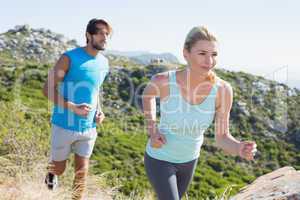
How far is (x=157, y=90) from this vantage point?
104 inches

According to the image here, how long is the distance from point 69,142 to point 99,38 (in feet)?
2.76

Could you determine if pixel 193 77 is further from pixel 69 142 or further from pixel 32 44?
pixel 32 44

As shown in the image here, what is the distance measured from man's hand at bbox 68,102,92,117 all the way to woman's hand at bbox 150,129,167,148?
89cm

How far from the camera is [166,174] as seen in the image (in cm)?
265

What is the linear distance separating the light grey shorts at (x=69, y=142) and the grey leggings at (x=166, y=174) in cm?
92

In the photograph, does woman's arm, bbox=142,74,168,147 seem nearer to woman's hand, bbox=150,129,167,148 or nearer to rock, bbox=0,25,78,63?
woman's hand, bbox=150,129,167,148

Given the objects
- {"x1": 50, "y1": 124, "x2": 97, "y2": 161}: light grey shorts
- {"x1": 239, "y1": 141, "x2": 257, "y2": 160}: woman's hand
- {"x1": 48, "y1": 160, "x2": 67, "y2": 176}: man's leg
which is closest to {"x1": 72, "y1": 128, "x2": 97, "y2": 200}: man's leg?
{"x1": 50, "y1": 124, "x2": 97, "y2": 161}: light grey shorts

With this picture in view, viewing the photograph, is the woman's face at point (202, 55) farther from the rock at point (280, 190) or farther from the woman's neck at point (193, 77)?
the rock at point (280, 190)

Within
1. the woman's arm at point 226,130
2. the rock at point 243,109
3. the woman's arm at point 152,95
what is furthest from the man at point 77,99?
the rock at point 243,109

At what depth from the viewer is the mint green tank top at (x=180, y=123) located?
2.64 metres

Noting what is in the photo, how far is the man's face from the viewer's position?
352 centimetres

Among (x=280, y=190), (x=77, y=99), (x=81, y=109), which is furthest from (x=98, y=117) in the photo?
(x=280, y=190)

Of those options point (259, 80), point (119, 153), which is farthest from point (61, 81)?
point (259, 80)

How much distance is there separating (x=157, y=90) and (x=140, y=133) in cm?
5335
